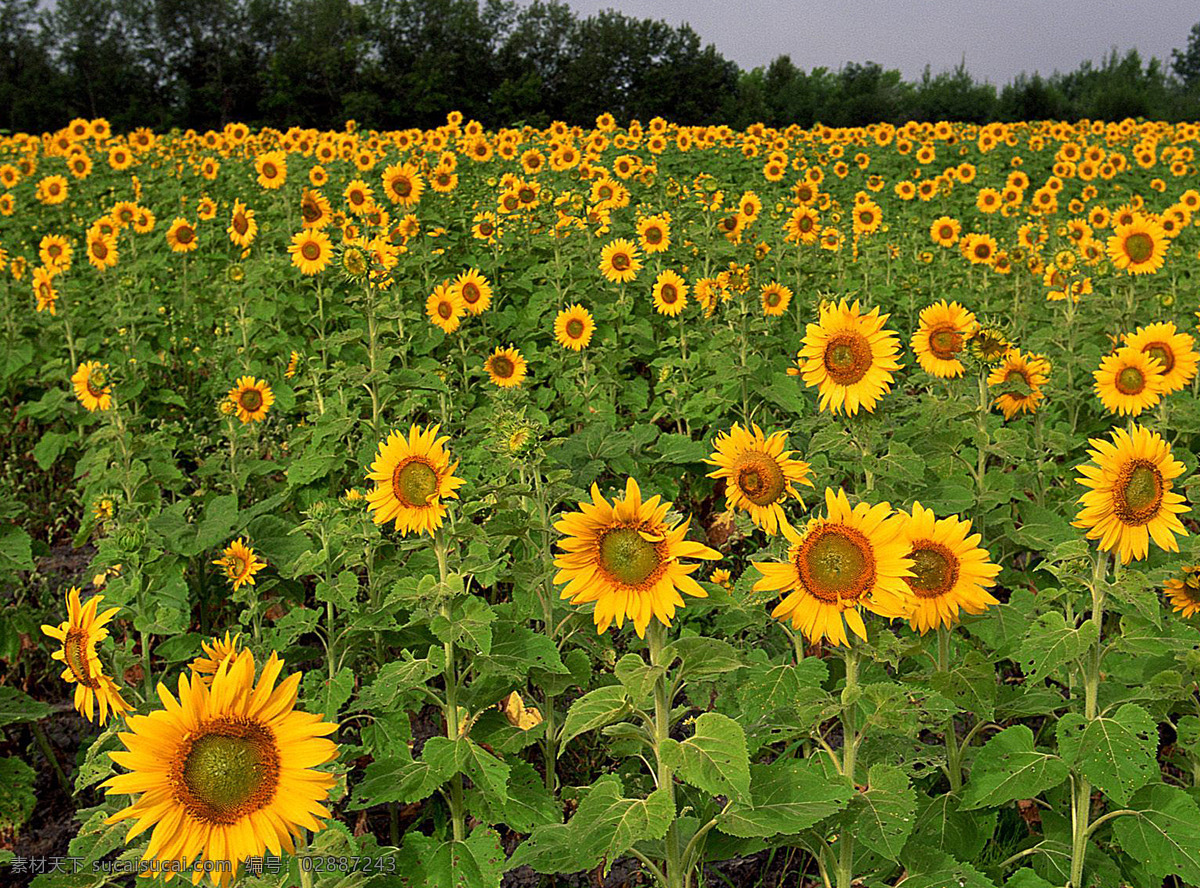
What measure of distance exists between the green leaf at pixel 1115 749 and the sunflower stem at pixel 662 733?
3.22 ft

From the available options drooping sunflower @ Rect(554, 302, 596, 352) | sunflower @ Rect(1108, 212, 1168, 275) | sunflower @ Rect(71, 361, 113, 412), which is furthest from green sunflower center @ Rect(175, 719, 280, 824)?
sunflower @ Rect(1108, 212, 1168, 275)

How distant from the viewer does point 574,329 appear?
6.18 meters

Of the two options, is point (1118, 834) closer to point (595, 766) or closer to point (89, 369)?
Answer: point (595, 766)

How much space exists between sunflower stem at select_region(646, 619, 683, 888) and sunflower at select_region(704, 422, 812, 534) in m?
0.61

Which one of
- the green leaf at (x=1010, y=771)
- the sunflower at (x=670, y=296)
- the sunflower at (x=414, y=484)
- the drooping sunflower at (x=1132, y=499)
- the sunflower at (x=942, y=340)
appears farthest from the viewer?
the sunflower at (x=670, y=296)

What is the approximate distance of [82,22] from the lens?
44.1 m

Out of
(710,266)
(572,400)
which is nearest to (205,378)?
(572,400)

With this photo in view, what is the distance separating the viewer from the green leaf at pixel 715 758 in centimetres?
186

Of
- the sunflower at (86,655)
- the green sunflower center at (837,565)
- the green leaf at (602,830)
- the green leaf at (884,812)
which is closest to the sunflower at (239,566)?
the sunflower at (86,655)

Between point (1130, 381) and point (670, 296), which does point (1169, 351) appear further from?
point (670, 296)

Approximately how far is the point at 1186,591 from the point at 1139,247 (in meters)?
4.40

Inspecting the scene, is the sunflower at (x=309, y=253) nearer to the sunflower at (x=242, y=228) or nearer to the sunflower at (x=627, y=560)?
the sunflower at (x=242, y=228)

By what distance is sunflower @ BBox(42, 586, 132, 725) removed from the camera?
2.04 metres

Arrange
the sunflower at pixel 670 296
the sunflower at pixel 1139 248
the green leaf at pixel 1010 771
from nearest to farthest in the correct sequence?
the green leaf at pixel 1010 771, the sunflower at pixel 1139 248, the sunflower at pixel 670 296
